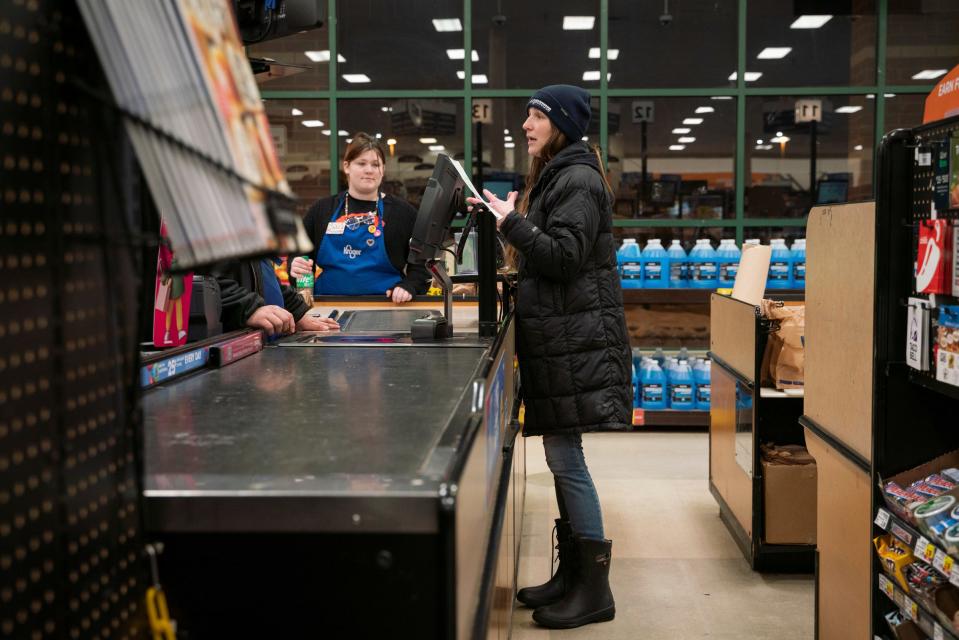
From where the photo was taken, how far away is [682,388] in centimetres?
601

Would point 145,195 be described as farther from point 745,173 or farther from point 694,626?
point 745,173

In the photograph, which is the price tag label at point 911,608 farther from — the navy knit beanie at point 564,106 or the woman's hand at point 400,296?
the woman's hand at point 400,296

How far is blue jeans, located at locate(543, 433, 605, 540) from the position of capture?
3.00 m

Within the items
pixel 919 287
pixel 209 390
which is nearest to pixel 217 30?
pixel 209 390

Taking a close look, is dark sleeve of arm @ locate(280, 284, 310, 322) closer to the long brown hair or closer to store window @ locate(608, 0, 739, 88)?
the long brown hair

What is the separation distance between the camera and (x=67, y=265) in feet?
2.80

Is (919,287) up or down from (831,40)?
down

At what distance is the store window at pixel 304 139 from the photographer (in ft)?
22.4

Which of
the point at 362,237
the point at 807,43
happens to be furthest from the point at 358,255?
the point at 807,43

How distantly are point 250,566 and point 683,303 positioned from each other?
5495mm

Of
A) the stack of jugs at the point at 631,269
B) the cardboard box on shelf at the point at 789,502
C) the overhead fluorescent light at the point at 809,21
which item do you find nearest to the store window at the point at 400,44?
the stack of jugs at the point at 631,269

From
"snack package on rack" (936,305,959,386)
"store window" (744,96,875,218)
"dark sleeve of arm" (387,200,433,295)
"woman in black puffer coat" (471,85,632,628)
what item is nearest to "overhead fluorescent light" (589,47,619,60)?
"store window" (744,96,875,218)

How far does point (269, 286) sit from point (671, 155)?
4549mm

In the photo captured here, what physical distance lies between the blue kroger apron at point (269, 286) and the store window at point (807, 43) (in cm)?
493
